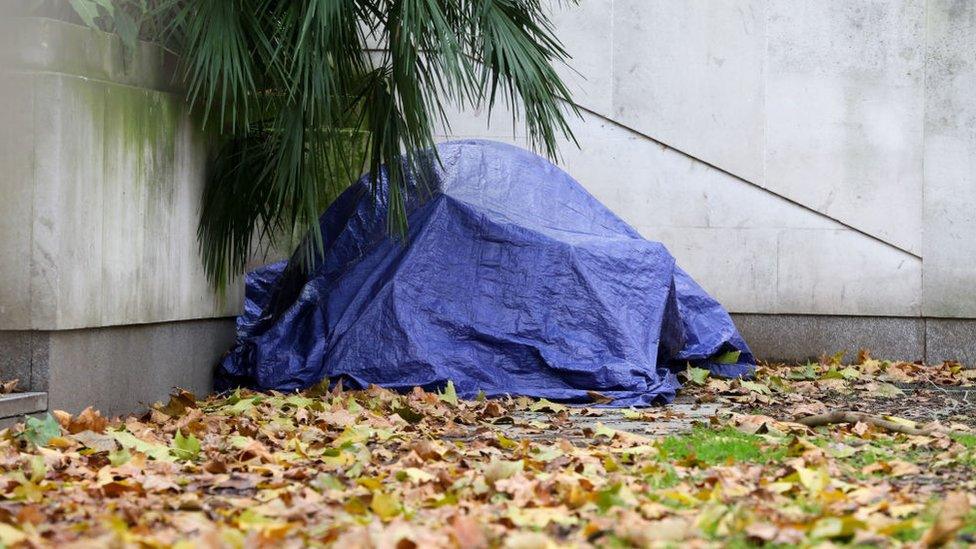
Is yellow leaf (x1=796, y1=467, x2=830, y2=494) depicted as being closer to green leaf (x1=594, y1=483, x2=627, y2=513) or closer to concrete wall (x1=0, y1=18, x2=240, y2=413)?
green leaf (x1=594, y1=483, x2=627, y2=513)

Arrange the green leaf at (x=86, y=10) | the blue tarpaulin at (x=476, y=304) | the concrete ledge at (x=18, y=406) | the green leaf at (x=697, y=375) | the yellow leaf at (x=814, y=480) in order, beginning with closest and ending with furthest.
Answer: the yellow leaf at (x=814, y=480)
the concrete ledge at (x=18, y=406)
the green leaf at (x=86, y=10)
the blue tarpaulin at (x=476, y=304)
the green leaf at (x=697, y=375)

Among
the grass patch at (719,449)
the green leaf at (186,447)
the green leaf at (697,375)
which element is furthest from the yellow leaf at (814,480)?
the green leaf at (697,375)

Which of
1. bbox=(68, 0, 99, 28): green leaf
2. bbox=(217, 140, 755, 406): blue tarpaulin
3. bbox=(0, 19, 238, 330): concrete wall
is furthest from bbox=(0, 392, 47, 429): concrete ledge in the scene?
bbox=(217, 140, 755, 406): blue tarpaulin

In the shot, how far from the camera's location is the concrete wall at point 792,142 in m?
6.88

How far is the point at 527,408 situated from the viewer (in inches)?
192

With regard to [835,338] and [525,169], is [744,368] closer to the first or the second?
[835,338]

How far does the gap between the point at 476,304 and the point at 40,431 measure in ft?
7.66

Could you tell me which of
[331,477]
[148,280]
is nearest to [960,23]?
[148,280]

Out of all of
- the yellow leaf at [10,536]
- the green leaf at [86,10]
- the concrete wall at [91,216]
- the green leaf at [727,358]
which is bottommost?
the yellow leaf at [10,536]

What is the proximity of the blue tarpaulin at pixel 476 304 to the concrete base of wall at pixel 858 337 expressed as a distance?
0.98 meters

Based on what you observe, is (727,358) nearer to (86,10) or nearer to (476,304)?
(476,304)

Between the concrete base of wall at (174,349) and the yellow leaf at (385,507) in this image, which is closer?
the yellow leaf at (385,507)

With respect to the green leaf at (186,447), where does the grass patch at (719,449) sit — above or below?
above

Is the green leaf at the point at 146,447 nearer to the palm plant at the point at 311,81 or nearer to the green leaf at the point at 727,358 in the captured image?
the palm plant at the point at 311,81
